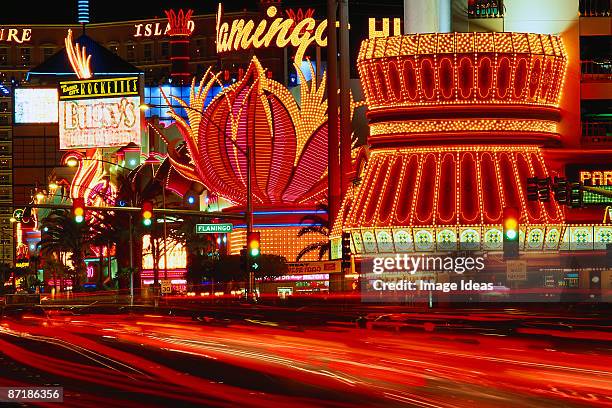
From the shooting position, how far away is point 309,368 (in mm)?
27531

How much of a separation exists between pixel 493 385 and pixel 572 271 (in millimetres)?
41388

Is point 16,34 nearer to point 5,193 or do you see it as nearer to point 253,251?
point 5,193

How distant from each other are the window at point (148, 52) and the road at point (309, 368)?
14758cm

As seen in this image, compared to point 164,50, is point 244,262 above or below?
below

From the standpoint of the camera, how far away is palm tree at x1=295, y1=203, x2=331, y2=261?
88188 mm

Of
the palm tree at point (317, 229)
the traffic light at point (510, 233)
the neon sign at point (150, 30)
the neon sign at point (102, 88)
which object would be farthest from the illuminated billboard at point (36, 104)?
the traffic light at point (510, 233)

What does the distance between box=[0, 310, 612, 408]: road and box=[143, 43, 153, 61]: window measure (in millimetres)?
147582

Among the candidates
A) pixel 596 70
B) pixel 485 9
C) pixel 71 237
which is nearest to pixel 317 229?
pixel 485 9

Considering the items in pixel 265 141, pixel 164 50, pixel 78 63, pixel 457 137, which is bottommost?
pixel 457 137

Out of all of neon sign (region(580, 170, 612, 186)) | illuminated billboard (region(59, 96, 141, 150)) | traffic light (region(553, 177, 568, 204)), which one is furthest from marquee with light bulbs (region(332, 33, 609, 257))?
illuminated billboard (region(59, 96, 141, 150))

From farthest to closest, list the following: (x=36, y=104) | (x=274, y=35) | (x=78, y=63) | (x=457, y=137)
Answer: (x=36, y=104) < (x=78, y=63) < (x=274, y=35) < (x=457, y=137)

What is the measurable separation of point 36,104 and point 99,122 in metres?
28.4

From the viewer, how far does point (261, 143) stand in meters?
95.1

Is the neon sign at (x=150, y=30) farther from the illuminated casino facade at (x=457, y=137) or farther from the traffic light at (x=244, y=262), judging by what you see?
the traffic light at (x=244, y=262)
